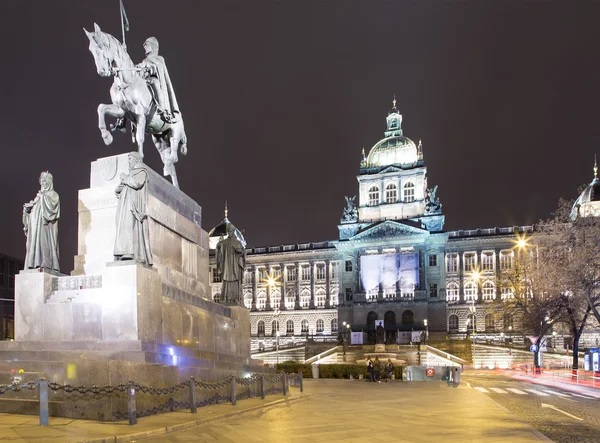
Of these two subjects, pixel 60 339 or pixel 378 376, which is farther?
pixel 378 376

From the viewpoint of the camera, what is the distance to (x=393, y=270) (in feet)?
298

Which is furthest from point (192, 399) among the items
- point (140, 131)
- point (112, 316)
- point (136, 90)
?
point (136, 90)

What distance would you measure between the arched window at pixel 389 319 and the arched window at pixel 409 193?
1674cm

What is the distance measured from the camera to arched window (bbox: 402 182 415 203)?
94.6 m

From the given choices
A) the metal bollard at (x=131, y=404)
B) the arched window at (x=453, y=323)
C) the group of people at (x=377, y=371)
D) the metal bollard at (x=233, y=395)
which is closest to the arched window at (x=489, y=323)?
the arched window at (x=453, y=323)

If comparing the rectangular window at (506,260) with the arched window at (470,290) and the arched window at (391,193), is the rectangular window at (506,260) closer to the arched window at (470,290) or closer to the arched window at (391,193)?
the arched window at (470,290)

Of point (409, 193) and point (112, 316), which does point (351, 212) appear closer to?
point (409, 193)

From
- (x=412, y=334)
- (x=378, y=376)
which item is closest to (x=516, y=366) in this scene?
(x=412, y=334)

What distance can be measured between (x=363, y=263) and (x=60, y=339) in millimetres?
78129

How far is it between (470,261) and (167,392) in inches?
3241

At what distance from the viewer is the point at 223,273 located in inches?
942

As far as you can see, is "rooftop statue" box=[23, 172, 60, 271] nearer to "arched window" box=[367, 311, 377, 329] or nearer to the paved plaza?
the paved plaza

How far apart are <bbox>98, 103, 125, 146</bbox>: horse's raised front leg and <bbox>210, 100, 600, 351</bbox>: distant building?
71.7 m

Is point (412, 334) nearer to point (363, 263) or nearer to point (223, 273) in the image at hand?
point (363, 263)
